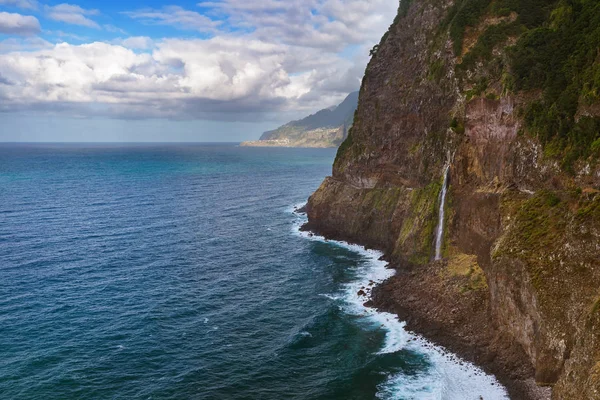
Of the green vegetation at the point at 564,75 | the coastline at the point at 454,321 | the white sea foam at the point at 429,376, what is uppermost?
the green vegetation at the point at 564,75

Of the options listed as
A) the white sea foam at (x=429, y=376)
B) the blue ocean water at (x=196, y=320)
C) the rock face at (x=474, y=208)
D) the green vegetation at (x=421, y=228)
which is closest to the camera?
the rock face at (x=474, y=208)

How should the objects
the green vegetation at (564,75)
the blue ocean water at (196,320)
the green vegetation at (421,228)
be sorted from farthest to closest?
the green vegetation at (421,228) < the green vegetation at (564,75) < the blue ocean water at (196,320)

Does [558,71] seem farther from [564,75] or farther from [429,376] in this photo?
[429,376]

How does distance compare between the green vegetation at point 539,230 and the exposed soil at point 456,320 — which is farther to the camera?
the exposed soil at point 456,320

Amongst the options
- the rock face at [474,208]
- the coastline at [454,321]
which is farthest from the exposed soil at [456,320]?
the rock face at [474,208]

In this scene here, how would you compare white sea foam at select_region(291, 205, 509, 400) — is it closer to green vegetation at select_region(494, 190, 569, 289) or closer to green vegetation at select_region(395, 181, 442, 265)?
green vegetation at select_region(494, 190, 569, 289)

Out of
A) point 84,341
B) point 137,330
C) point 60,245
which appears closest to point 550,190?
point 137,330

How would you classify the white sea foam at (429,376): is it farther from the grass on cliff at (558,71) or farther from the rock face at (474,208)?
the grass on cliff at (558,71)
